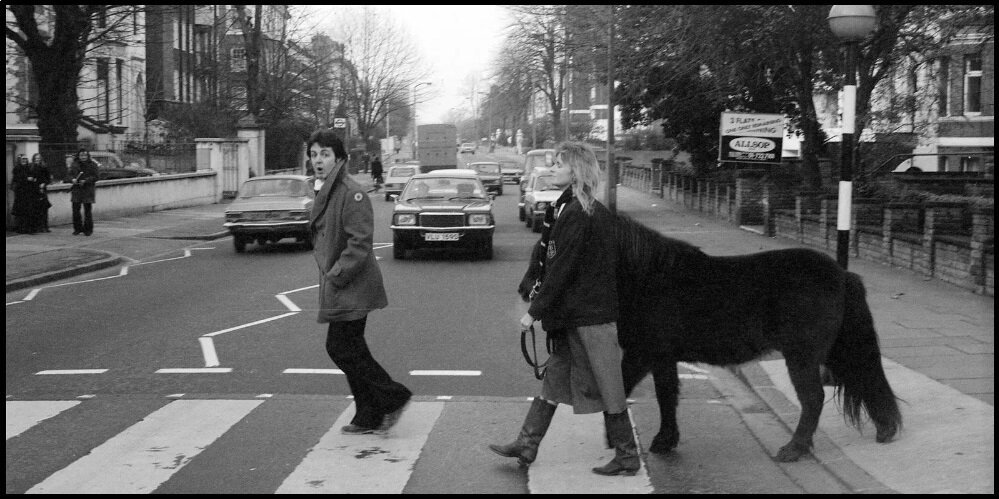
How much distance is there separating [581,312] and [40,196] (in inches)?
796

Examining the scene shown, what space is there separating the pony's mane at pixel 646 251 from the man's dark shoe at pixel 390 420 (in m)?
1.98

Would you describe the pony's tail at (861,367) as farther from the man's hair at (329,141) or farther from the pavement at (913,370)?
the man's hair at (329,141)

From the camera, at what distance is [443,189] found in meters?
19.7

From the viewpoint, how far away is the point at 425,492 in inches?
210

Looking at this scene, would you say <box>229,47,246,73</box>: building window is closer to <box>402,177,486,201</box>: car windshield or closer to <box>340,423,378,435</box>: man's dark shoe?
<box>402,177,486,201</box>: car windshield

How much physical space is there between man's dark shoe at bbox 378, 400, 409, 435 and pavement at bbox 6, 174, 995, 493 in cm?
257

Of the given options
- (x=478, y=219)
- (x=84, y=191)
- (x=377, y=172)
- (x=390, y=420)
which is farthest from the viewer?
(x=377, y=172)

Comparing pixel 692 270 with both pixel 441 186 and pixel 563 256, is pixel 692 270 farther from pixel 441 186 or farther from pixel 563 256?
pixel 441 186

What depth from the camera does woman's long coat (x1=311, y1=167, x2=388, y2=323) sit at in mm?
6309

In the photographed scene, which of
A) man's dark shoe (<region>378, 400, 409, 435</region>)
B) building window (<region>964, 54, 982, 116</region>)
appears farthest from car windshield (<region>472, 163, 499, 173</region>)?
man's dark shoe (<region>378, 400, 409, 435</region>)

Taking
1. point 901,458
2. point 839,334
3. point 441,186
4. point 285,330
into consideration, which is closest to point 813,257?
point 839,334

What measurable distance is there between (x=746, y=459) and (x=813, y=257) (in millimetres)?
1243

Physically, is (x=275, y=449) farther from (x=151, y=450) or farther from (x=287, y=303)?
(x=287, y=303)

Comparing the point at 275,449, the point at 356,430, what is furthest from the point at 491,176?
the point at 275,449
